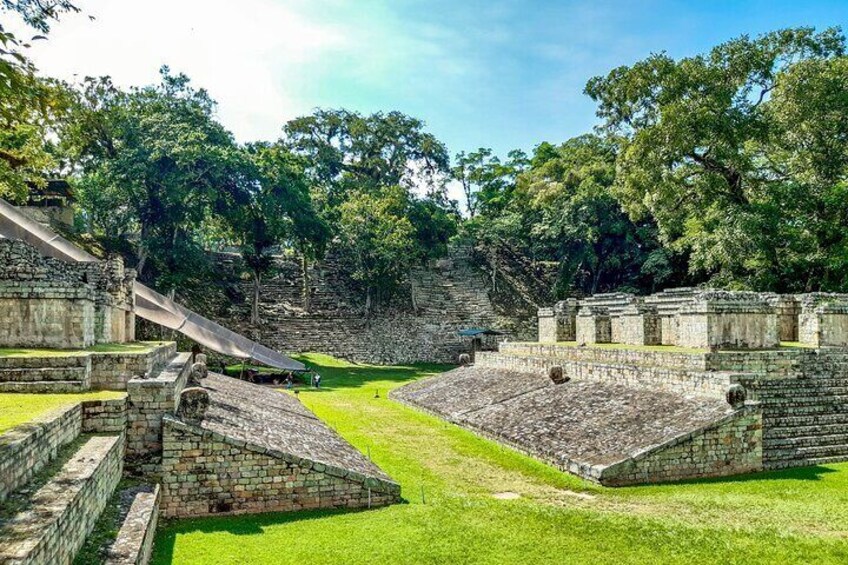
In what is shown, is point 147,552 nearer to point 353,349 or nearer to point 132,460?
point 132,460

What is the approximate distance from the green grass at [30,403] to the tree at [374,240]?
2667 cm

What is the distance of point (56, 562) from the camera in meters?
5.79

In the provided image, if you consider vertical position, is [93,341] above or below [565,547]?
above

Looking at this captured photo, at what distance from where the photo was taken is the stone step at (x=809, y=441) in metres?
12.9

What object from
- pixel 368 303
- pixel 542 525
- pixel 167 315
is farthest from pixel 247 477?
pixel 368 303

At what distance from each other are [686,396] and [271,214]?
79.5 feet

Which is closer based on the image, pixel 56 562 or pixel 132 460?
pixel 56 562

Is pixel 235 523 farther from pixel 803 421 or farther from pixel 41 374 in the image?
pixel 803 421

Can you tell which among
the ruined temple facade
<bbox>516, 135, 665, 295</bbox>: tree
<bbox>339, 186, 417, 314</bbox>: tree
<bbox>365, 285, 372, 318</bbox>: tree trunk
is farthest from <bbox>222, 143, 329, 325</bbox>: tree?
the ruined temple facade

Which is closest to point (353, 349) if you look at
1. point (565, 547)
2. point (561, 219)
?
point (561, 219)

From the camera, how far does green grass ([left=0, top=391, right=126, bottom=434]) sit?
26.1ft

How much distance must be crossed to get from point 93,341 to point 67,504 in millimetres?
9519

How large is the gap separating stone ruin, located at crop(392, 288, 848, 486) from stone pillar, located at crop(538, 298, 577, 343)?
14.4ft

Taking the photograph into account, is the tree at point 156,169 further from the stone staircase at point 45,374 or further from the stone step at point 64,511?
the stone step at point 64,511
